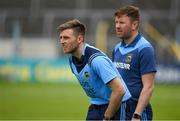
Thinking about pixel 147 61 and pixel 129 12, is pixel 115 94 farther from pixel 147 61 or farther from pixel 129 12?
pixel 129 12

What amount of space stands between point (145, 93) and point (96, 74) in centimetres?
64

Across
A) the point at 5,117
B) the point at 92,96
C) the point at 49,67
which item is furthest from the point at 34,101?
the point at 92,96

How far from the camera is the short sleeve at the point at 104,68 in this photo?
740 cm

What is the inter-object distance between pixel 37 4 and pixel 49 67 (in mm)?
3648

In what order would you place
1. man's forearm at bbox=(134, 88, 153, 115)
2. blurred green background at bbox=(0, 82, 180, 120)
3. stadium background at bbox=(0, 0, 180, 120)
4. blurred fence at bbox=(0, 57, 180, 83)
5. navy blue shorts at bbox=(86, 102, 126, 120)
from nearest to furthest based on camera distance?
man's forearm at bbox=(134, 88, 153, 115) < navy blue shorts at bbox=(86, 102, 126, 120) < blurred green background at bbox=(0, 82, 180, 120) < stadium background at bbox=(0, 0, 180, 120) < blurred fence at bbox=(0, 57, 180, 83)

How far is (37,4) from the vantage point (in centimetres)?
3300

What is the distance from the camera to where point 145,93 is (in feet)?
25.8

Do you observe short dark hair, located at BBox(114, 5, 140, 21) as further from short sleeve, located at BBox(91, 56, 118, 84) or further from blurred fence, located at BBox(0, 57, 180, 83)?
blurred fence, located at BBox(0, 57, 180, 83)

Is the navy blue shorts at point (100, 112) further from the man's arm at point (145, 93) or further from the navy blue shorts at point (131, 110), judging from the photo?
the man's arm at point (145, 93)

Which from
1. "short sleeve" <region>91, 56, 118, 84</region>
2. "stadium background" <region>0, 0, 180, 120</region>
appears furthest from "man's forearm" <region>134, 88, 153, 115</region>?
"stadium background" <region>0, 0, 180, 120</region>

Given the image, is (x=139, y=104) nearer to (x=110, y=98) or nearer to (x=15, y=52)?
(x=110, y=98)

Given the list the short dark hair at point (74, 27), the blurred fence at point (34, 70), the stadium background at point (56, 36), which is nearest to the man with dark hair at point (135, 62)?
the short dark hair at point (74, 27)

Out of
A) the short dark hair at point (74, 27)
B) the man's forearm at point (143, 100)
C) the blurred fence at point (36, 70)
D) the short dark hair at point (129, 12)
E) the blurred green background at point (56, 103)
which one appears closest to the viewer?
the short dark hair at point (74, 27)

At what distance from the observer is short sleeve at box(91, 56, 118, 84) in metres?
7.40
